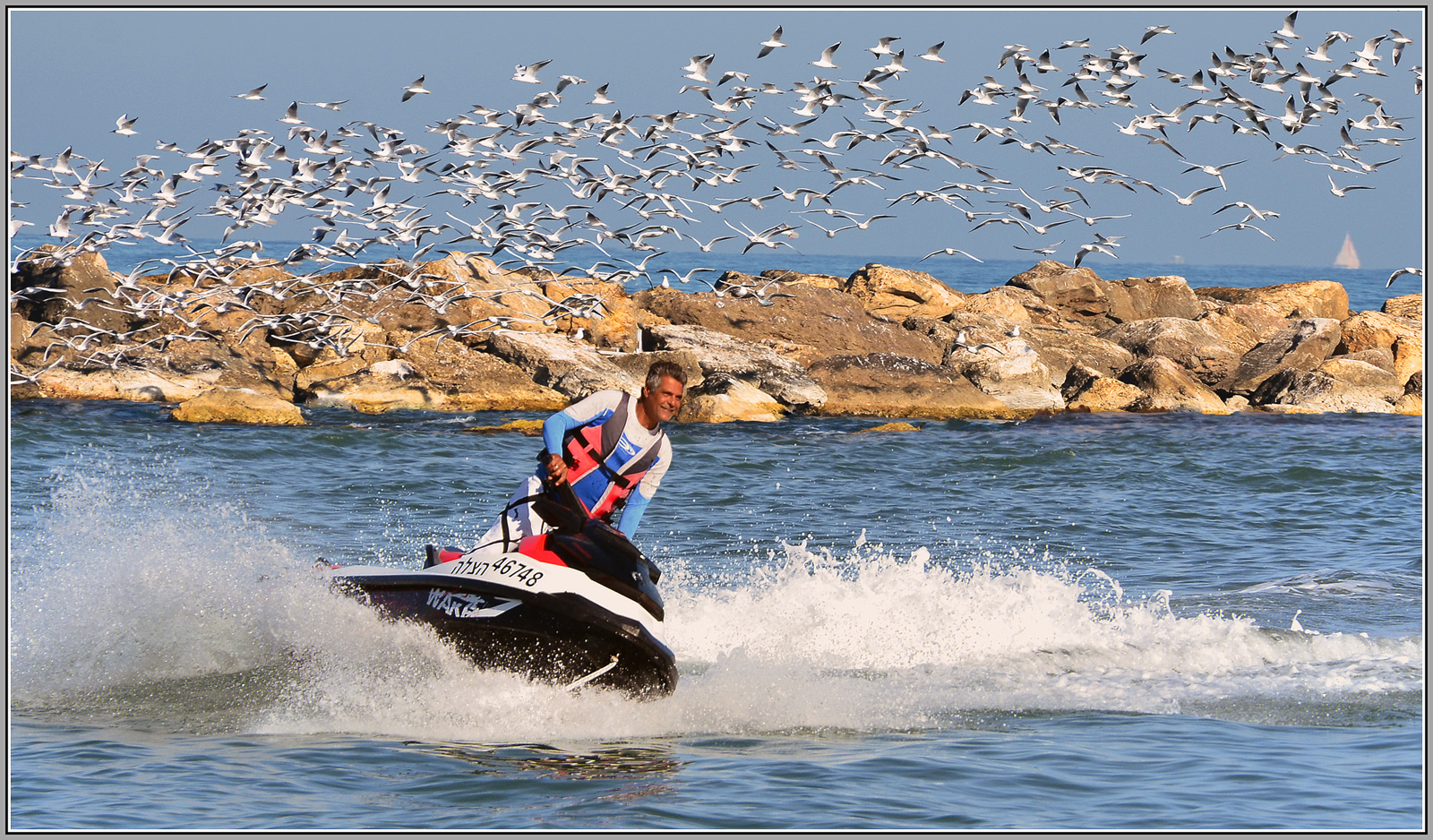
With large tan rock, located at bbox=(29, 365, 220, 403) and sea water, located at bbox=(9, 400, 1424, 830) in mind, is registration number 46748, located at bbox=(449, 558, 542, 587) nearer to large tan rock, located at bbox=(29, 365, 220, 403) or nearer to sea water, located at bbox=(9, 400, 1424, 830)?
sea water, located at bbox=(9, 400, 1424, 830)

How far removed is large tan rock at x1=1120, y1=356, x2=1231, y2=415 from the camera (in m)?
28.3

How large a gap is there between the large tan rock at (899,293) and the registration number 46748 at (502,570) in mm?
27093

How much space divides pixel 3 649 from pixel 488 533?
2.73 m

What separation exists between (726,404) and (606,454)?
16880 millimetres

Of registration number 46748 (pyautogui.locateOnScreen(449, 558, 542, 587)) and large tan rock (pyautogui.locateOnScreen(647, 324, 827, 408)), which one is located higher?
large tan rock (pyautogui.locateOnScreen(647, 324, 827, 408))

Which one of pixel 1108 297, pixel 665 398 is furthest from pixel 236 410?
pixel 1108 297

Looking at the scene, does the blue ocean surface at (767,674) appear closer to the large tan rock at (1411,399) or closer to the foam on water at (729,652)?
the foam on water at (729,652)

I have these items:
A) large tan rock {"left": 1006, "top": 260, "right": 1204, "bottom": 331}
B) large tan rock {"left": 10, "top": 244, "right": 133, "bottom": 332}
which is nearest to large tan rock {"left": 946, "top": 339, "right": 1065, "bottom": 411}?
large tan rock {"left": 1006, "top": 260, "right": 1204, "bottom": 331}

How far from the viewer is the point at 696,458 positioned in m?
20.6

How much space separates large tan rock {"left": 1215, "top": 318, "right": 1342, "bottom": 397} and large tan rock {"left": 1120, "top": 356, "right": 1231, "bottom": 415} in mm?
1271

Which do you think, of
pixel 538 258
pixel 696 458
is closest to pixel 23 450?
pixel 696 458

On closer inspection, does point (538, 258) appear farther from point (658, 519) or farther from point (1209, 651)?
point (1209, 651)

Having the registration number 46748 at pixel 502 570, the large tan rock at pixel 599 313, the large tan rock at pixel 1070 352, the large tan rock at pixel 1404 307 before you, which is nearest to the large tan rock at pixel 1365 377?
the large tan rock at pixel 1070 352

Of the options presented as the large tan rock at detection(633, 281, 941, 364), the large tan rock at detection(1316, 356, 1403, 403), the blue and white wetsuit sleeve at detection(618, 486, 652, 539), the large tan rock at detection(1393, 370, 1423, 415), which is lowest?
the blue and white wetsuit sleeve at detection(618, 486, 652, 539)
